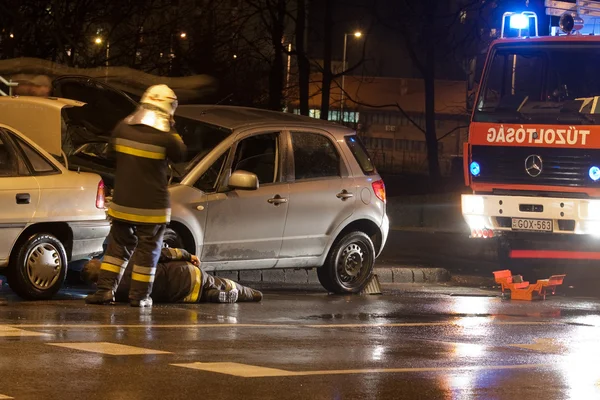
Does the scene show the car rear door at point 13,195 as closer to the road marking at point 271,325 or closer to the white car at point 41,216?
the white car at point 41,216

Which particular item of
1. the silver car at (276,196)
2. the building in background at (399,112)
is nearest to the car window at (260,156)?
the silver car at (276,196)

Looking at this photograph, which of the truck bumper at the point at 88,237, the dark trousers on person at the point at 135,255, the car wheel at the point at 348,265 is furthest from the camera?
the car wheel at the point at 348,265

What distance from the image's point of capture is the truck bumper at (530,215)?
48.7 ft

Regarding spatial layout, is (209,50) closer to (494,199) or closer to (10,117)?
(494,199)

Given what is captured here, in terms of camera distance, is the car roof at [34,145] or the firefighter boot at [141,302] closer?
the firefighter boot at [141,302]

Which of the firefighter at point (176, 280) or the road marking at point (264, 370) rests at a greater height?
the firefighter at point (176, 280)

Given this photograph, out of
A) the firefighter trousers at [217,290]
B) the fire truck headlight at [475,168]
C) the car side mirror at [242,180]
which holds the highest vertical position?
the fire truck headlight at [475,168]

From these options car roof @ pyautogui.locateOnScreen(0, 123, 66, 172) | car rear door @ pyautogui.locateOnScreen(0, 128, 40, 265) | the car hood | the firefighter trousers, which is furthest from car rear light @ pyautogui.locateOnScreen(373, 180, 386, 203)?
car rear door @ pyautogui.locateOnScreen(0, 128, 40, 265)

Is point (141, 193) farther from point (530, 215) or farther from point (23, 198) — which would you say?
point (530, 215)

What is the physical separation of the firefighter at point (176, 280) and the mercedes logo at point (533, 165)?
542 cm

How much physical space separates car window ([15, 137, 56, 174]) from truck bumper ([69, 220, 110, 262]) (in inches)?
20.4

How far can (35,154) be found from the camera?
11109 mm

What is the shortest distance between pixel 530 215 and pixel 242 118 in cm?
431

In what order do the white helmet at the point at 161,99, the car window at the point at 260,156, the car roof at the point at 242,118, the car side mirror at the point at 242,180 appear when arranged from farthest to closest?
the car roof at the point at 242,118 < the car window at the point at 260,156 < the car side mirror at the point at 242,180 < the white helmet at the point at 161,99
